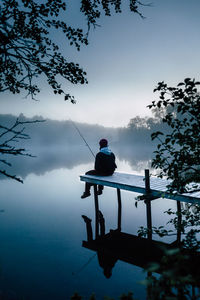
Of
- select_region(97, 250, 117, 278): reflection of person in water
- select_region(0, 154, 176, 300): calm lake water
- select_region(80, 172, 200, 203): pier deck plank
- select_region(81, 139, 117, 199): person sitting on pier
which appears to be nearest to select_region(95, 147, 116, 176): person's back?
select_region(81, 139, 117, 199): person sitting on pier

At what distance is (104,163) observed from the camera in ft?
33.6

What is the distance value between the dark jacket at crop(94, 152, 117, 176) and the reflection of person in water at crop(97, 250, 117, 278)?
364cm

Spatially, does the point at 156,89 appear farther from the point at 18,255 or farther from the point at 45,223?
the point at 45,223

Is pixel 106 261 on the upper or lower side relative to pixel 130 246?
lower

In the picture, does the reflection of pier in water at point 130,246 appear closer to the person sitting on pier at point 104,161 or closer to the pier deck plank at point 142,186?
the pier deck plank at point 142,186

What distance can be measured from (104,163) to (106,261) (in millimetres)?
4263

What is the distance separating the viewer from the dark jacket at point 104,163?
399 inches

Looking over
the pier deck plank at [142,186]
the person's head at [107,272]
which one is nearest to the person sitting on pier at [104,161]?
the pier deck plank at [142,186]

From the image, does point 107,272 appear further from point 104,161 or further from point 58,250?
point 104,161

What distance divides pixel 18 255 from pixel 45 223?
3.57 meters

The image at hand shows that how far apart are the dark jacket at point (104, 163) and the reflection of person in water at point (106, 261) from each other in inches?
143

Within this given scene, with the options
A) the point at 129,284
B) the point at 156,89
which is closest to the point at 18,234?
the point at 129,284

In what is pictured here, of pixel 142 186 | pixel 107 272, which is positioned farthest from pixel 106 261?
pixel 142 186

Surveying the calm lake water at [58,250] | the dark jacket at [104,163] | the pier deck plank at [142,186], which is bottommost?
the calm lake water at [58,250]
